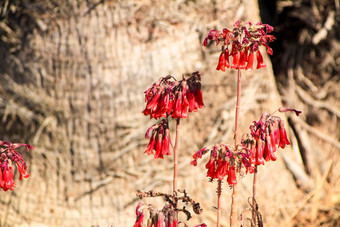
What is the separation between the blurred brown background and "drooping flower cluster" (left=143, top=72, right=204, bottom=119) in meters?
1.68

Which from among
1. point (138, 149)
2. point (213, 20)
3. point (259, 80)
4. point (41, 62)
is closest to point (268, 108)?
point (259, 80)

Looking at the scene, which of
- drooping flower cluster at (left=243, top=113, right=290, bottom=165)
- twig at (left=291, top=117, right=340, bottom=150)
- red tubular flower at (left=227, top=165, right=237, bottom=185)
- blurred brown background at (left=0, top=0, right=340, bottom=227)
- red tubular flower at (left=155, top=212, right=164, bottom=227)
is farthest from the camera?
twig at (left=291, top=117, right=340, bottom=150)

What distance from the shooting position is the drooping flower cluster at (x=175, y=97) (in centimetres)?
229

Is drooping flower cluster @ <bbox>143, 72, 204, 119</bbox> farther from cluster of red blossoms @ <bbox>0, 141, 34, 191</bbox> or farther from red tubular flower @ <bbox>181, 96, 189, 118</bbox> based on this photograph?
cluster of red blossoms @ <bbox>0, 141, 34, 191</bbox>

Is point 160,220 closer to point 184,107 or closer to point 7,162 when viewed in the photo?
point 184,107

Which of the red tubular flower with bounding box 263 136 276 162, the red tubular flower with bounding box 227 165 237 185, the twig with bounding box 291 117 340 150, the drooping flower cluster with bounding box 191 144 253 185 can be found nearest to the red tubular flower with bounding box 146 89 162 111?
the drooping flower cluster with bounding box 191 144 253 185

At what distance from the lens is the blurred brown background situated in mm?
3967

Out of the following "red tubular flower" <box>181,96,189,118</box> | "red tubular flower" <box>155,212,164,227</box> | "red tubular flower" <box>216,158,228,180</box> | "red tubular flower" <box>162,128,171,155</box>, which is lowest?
"red tubular flower" <box>155,212,164,227</box>

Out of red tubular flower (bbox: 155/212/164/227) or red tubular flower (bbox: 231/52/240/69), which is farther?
red tubular flower (bbox: 231/52/240/69)

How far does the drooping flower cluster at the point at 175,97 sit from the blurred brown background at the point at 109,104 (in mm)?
1683

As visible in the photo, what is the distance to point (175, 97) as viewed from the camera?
2309 mm

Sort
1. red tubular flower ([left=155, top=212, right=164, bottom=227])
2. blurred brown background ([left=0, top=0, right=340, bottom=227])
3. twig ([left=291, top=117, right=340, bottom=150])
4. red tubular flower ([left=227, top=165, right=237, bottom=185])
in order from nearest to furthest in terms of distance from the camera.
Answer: red tubular flower ([left=155, top=212, right=164, bottom=227]), red tubular flower ([left=227, top=165, right=237, bottom=185]), blurred brown background ([left=0, top=0, right=340, bottom=227]), twig ([left=291, top=117, right=340, bottom=150])

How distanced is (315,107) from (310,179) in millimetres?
907

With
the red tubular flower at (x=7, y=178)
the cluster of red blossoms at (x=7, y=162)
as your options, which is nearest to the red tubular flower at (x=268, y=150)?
the cluster of red blossoms at (x=7, y=162)
